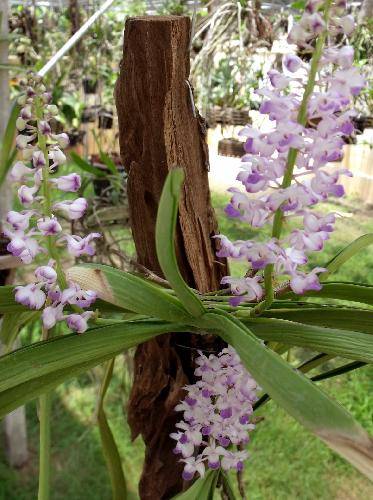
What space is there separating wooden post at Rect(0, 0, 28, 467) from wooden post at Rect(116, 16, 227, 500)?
14.9 inches

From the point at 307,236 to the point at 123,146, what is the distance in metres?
0.25

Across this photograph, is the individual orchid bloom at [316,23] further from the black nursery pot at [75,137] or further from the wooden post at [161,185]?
the black nursery pot at [75,137]

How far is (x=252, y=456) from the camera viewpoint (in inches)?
51.0

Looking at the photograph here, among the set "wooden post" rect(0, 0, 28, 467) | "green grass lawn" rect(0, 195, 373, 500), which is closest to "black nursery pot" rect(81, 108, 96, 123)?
"green grass lawn" rect(0, 195, 373, 500)

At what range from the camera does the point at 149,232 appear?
21.5 inches

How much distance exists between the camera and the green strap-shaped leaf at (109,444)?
0.57m

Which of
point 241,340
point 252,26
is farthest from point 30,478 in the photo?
point 252,26

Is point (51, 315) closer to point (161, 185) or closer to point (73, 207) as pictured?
point (73, 207)

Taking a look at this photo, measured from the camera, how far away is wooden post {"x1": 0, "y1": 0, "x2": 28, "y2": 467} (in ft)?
3.09

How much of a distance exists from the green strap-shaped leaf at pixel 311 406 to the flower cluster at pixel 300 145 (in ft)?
0.17

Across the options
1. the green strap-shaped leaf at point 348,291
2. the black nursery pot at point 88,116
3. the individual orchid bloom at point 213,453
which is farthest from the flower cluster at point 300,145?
the black nursery pot at point 88,116

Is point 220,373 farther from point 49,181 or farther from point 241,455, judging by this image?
point 49,181

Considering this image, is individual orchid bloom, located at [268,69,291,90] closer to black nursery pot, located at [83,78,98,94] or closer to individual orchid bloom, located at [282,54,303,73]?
individual orchid bloom, located at [282,54,303,73]

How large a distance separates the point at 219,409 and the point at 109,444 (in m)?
0.17
